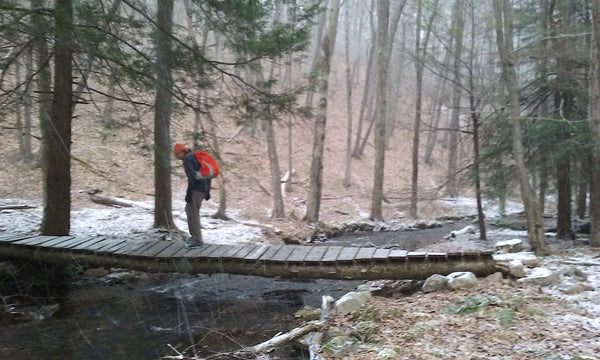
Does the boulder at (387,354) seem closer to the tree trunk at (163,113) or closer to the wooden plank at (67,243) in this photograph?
the tree trunk at (163,113)

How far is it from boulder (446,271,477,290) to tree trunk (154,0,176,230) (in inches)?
207

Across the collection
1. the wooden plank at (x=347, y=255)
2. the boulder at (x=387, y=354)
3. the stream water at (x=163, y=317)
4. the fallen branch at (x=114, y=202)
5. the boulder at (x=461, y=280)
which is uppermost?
the fallen branch at (x=114, y=202)

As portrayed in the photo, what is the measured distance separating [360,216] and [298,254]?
11309 mm

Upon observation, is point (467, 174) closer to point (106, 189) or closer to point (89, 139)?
point (106, 189)

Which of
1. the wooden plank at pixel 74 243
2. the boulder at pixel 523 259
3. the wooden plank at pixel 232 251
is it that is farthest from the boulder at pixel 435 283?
the wooden plank at pixel 74 243

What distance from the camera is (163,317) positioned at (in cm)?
644

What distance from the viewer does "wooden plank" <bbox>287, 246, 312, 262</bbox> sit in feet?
22.9

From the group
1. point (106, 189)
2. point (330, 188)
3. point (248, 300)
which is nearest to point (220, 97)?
point (248, 300)

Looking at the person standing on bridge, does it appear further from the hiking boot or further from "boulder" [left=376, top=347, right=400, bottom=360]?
"boulder" [left=376, top=347, right=400, bottom=360]

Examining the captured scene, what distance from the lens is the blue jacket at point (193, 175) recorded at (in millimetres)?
7289

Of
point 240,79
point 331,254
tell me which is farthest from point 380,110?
point 331,254

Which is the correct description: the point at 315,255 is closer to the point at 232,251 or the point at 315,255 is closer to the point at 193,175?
the point at 232,251

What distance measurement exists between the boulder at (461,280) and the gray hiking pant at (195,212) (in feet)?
14.2

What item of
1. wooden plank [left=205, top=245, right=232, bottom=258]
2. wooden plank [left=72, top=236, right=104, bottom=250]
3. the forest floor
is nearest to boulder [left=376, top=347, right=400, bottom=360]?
the forest floor
